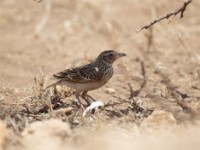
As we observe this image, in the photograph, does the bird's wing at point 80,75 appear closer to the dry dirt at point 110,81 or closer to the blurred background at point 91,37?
the dry dirt at point 110,81

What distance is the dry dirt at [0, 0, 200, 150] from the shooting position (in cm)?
776

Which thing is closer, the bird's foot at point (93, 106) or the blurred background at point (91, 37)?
the bird's foot at point (93, 106)

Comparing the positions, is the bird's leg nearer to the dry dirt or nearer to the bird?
the bird

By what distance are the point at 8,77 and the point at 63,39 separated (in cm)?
285

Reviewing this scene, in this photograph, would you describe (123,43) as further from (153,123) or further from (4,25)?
(153,123)

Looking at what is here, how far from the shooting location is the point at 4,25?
15.2m

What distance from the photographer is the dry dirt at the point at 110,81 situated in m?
7.76

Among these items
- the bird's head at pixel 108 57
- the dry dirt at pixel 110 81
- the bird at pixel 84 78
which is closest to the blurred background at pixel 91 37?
the dry dirt at pixel 110 81

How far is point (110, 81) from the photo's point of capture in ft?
37.8

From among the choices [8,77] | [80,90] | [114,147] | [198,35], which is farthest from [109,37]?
[114,147]

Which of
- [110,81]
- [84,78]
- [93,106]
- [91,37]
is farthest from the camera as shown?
[91,37]

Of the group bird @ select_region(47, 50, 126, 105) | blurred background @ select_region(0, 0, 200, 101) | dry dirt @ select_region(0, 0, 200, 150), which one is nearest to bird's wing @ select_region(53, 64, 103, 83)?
bird @ select_region(47, 50, 126, 105)

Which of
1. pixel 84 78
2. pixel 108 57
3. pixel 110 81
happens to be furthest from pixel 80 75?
pixel 110 81

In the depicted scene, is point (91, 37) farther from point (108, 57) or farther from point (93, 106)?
point (93, 106)
